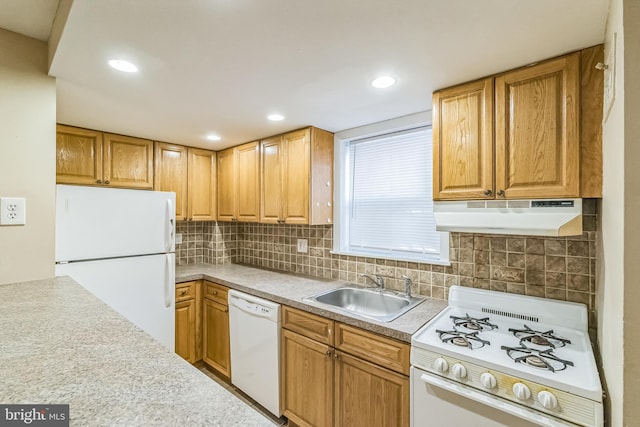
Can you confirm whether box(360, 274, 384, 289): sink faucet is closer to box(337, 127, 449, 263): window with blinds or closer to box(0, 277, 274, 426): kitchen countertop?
box(337, 127, 449, 263): window with blinds

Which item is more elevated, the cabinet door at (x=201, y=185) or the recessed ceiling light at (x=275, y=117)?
the recessed ceiling light at (x=275, y=117)

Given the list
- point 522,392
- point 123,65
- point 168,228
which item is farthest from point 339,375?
point 123,65

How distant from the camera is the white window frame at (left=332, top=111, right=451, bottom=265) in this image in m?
2.06

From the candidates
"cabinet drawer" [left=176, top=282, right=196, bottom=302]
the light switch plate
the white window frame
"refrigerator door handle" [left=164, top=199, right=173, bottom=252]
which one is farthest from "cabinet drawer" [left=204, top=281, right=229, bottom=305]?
the light switch plate

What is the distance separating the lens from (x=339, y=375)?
1.73 meters

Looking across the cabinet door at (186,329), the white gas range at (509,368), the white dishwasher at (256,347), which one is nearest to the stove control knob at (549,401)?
the white gas range at (509,368)

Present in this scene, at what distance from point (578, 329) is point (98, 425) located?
188 centimetres

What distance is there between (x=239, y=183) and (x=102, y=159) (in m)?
1.14

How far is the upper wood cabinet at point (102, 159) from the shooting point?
2311mm

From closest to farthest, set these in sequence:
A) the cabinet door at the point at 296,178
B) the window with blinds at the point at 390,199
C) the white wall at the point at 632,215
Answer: the white wall at the point at 632,215 < the window with blinds at the point at 390,199 < the cabinet door at the point at 296,178

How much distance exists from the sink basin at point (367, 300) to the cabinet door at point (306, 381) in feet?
1.01

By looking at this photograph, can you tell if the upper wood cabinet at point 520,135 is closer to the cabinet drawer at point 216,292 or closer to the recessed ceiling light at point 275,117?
the recessed ceiling light at point 275,117

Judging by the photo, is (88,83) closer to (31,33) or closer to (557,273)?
(31,33)

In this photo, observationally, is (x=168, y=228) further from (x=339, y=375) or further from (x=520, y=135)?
(x=520, y=135)
